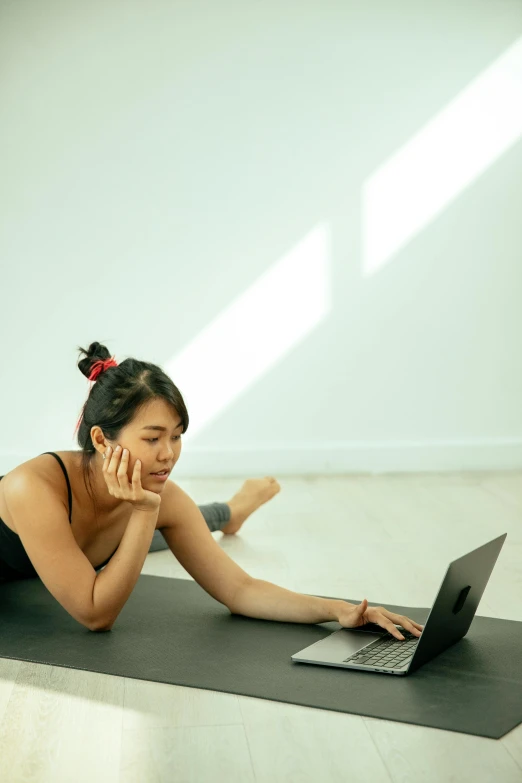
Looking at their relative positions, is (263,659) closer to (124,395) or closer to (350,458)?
(124,395)

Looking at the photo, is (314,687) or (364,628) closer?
(314,687)

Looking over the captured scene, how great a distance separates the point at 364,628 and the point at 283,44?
3335mm

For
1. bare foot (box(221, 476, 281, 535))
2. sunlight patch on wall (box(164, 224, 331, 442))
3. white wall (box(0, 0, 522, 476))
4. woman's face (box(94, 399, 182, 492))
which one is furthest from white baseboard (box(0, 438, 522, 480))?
woman's face (box(94, 399, 182, 492))

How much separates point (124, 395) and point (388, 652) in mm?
831

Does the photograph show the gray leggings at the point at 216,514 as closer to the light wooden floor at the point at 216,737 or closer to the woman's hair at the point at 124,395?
the light wooden floor at the point at 216,737

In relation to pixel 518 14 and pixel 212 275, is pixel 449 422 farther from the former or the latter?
pixel 518 14

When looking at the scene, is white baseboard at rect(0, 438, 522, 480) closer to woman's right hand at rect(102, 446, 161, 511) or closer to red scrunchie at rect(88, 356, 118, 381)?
red scrunchie at rect(88, 356, 118, 381)

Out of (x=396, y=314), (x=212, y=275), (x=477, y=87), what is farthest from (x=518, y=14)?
(x=212, y=275)

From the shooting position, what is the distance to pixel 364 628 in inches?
90.0

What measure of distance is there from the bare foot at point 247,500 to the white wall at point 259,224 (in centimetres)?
121

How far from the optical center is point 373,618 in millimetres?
2207

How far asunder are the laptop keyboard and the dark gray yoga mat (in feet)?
0.12

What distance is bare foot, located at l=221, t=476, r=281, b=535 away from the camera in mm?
3559

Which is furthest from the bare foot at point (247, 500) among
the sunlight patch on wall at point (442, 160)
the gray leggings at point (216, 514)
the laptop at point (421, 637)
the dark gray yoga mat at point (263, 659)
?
the sunlight patch on wall at point (442, 160)
